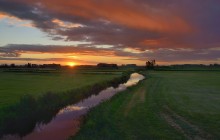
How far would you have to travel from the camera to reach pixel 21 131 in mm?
18328

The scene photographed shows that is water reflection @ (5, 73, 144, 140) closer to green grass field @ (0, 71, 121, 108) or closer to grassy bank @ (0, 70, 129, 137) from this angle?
grassy bank @ (0, 70, 129, 137)

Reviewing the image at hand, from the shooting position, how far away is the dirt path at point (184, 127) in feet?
47.8

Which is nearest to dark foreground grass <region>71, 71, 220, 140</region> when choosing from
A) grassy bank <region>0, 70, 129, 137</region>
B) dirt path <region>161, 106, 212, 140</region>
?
dirt path <region>161, 106, 212, 140</region>

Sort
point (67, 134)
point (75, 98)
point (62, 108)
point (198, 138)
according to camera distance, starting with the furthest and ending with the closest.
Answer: point (75, 98) → point (62, 108) → point (67, 134) → point (198, 138)

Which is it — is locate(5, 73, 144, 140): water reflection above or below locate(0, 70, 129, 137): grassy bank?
below

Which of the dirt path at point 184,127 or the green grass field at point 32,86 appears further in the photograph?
the green grass field at point 32,86

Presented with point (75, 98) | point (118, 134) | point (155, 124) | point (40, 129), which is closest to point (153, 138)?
point (118, 134)

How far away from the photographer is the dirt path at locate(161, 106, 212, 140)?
14.6 metres

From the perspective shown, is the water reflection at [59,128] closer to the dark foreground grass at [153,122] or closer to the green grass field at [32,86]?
the dark foreground grass at [153,122]

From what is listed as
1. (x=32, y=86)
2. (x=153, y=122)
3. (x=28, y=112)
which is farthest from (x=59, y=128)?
(x=32, y=86)

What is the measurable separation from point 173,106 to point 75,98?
13478mm

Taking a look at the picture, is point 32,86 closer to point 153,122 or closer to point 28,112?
point 28,112

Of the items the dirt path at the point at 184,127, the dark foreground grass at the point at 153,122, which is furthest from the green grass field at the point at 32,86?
the dirt path at the point at 184,127

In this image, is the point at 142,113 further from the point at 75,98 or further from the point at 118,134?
the point at 75,98
